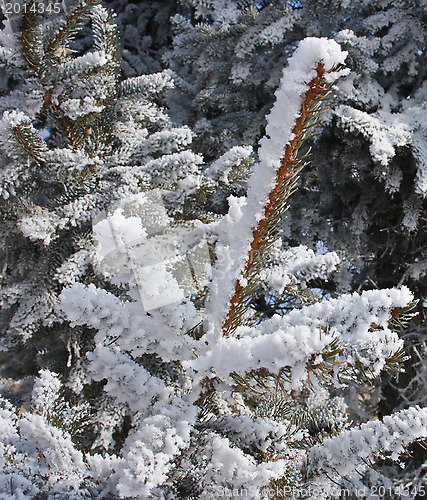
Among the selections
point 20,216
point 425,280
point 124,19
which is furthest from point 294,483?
point 124,19

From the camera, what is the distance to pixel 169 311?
499 mm

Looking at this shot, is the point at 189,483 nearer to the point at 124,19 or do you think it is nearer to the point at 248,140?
the point at 248,140

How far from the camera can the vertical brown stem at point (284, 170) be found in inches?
14.1

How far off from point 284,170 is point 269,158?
0.02 metres

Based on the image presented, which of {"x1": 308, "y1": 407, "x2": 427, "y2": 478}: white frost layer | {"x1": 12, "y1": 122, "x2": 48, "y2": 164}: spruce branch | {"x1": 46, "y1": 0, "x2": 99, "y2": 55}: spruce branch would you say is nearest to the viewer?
{"x1": 308, "y1": 407, "x2": 427, "y2": 478}: white frost layer

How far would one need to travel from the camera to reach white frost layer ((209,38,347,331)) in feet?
1.14

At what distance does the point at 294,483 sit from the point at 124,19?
2463 millimetres

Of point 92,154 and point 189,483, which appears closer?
point 189,483

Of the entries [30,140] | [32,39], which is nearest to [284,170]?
[30,140]

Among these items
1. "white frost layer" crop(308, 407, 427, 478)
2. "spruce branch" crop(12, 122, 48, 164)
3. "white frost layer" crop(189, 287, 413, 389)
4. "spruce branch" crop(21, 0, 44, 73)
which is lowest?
"white frost layer" crop(308, 407, 427, 478)

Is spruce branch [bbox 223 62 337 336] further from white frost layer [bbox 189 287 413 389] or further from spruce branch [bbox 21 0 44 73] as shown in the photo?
spruce branch [bbox 21 0 44 73]

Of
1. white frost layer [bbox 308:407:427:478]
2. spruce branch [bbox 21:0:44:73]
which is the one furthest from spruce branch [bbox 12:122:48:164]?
white frost layer [bbox 308:407:427:478]

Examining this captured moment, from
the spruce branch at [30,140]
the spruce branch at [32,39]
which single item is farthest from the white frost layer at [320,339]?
the spruce branch at [32,39]

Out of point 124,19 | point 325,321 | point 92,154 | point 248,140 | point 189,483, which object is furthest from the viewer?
point 124,19
